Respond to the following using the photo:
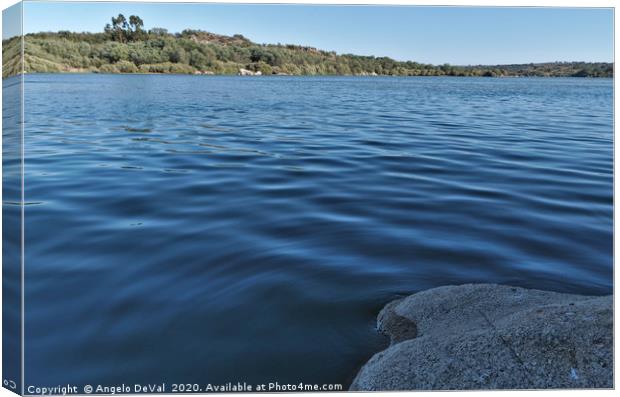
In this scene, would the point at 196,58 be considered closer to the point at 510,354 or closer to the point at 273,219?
the point at 273,219

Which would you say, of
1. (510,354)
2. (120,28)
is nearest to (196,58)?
(120,28)

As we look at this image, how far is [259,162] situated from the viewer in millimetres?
8570

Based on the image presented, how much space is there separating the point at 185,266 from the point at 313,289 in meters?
1.17

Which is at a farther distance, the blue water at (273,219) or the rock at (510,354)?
the blue water at (273,219)

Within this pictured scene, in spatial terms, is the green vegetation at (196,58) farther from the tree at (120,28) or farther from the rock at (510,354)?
the rock at (510,354)

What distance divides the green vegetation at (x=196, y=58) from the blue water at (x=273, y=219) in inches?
16.7

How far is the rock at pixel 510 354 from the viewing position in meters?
3.70

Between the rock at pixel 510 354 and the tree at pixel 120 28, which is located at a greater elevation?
the tree at pixel 120 28

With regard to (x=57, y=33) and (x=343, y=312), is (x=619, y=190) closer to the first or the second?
(x=343, y=312)

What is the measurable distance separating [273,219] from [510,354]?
3.30 meters

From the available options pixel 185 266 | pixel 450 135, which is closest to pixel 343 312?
pixel 185 266

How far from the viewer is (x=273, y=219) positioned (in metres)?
6.55

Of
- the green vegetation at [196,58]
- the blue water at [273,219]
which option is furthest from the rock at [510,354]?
the green vegetation at [196,58]

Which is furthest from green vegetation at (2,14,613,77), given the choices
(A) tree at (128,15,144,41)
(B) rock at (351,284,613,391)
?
(B) rock at (351,284,613,391)
